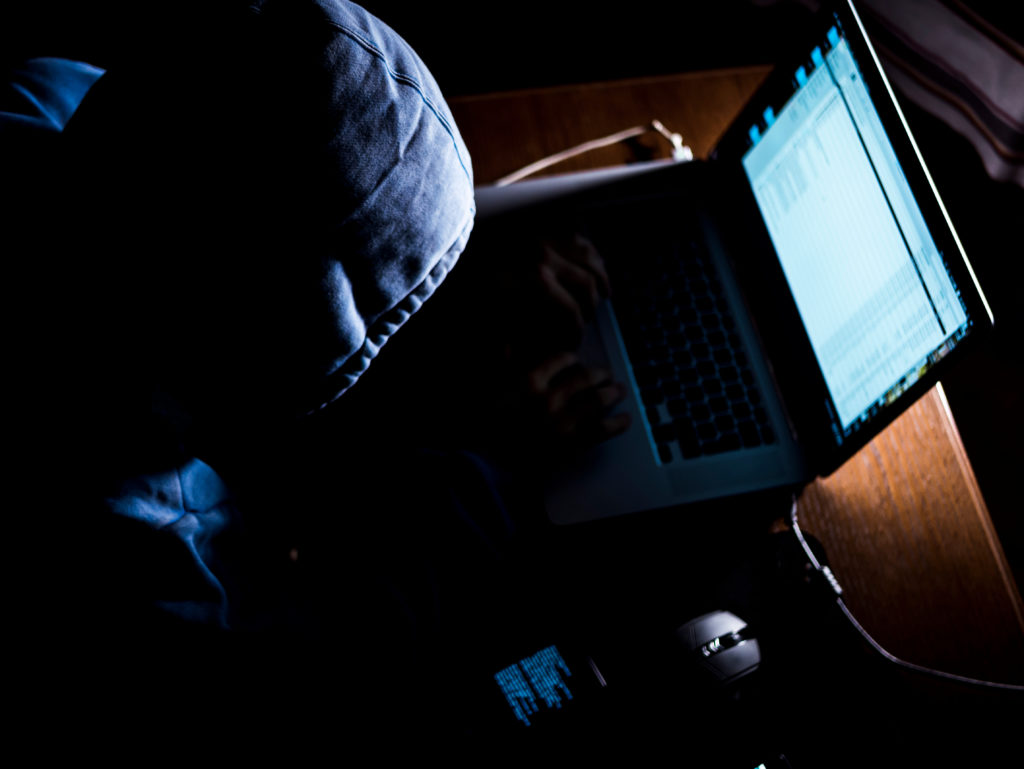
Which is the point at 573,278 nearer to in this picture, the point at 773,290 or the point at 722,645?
the point at 773,290

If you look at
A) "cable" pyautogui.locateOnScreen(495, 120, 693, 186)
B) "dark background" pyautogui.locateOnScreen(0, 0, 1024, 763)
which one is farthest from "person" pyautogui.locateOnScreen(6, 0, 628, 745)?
"dark background" pyautogui.locateOnScreen(0, 0, 1024, 763)

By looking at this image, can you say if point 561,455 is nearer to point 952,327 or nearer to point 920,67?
point 952,327

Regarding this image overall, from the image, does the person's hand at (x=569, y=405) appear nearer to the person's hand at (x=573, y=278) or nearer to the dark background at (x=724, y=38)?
the person's hand at (x=573, y=278)

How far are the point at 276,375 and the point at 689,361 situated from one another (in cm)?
51

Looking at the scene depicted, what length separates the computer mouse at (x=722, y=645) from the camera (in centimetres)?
61

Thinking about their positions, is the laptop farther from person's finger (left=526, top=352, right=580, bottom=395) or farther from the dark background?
the dark background

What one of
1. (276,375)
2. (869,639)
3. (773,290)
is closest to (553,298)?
(773,290)

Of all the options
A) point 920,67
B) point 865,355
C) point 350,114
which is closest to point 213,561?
point 350,114

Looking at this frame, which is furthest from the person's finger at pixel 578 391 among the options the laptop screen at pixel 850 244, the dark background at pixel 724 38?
the dark background at pixel 724 38

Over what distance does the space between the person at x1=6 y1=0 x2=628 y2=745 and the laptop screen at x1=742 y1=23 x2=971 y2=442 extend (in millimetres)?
222

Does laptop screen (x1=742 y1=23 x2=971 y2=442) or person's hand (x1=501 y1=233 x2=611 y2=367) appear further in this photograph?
person's hand (x1=501 y1=233 x2=611 y2=367)

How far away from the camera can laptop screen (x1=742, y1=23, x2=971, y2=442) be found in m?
0.55

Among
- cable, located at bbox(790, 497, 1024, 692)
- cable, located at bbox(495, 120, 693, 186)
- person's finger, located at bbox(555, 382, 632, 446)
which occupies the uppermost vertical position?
cable, located at bbox(495, 120, 693, 186)

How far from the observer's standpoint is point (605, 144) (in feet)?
3.04
